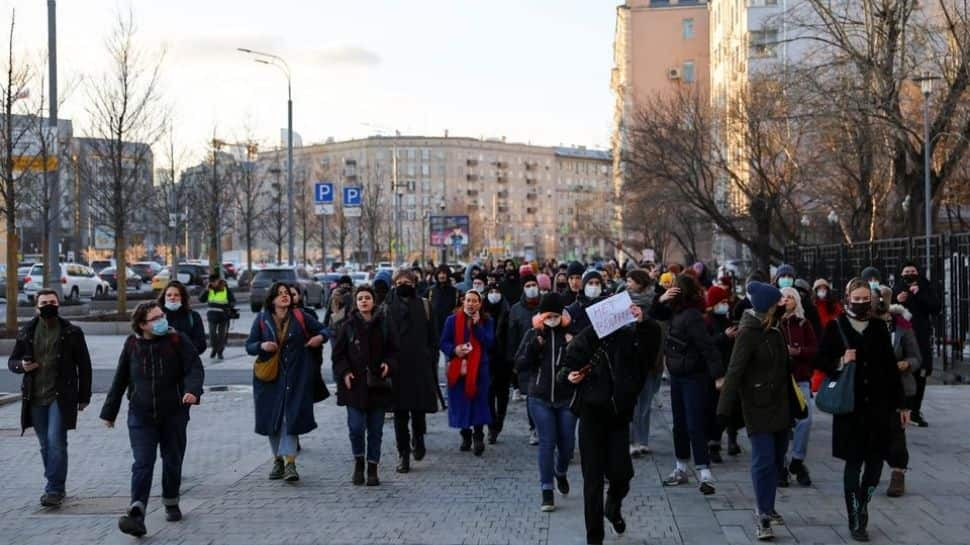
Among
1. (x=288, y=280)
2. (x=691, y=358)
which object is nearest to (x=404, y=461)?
(x=691, y=358)

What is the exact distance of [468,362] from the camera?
1166cm

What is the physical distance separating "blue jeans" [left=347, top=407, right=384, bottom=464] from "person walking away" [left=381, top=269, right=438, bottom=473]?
449mm

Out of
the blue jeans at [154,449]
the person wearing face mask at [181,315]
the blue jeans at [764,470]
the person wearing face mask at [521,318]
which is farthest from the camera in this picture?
the person wearing face mask at [521,318]

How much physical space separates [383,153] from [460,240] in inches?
4268

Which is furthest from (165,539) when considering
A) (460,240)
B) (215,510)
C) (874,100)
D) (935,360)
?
(460,240)

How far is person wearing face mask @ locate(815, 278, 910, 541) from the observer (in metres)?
8.02

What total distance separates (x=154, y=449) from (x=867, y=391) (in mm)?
4974

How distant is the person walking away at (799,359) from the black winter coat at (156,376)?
185 inches

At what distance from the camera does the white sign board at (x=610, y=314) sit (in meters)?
7.82

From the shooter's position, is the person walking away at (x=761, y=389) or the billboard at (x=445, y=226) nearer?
the person walking away at (x=761, y=389)

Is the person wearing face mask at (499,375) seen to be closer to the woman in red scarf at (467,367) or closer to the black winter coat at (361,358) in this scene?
the woman in red scarf at (467,367)

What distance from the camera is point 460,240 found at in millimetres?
50062

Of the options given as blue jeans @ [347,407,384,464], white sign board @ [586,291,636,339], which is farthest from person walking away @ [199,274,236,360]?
white sign board @ [586,291,636,339]

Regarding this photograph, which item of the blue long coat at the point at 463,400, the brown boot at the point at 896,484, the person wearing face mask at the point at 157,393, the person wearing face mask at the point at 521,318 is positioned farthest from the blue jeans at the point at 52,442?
the brown boot at the point at 896,484
